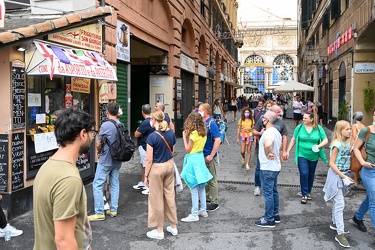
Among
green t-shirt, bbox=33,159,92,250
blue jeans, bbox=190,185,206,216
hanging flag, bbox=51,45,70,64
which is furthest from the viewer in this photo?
hanging flag, bbox=51,45,70,64

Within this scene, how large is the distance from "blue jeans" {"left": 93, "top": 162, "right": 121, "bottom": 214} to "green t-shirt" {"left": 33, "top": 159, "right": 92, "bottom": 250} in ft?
10.8

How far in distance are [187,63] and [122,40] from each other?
24.9 feet

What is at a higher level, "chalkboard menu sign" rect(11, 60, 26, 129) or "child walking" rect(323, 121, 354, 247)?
"chalkboard menu sign" rect(11, 60, 26, 129)

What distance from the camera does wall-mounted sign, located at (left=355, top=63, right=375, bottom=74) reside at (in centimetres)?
1415

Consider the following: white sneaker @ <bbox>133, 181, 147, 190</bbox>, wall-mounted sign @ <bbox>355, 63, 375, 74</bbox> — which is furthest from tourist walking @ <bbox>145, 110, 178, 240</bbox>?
wall-mounted sign @ <bbox>355, 63, 375, 74</bbox>

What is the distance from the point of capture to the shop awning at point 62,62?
19.2 feet

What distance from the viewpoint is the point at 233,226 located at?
5543 millimetres

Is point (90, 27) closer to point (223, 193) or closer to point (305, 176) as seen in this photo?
point (223, 193)

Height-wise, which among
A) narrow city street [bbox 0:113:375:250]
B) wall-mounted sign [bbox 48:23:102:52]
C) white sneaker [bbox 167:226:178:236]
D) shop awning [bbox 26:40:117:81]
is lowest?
narrow city street [bbox 0:113:375:250]

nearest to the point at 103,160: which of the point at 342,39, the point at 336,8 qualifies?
the point at 342,39

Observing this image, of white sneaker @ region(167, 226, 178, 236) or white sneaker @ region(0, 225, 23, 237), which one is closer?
white sneaker @ region(0, 225, 23, 237)

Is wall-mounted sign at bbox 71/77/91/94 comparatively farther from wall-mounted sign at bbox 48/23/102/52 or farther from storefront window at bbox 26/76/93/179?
wall-mounted sign at bbox 48/23/102/52

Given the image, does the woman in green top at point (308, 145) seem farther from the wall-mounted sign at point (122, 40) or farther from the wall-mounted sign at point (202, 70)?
the wall-mounted sign at point (202, 70)

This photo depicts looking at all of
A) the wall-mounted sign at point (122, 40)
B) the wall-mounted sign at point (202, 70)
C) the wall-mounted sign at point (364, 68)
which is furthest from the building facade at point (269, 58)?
the wall-mounted sign at point (122, 40)
